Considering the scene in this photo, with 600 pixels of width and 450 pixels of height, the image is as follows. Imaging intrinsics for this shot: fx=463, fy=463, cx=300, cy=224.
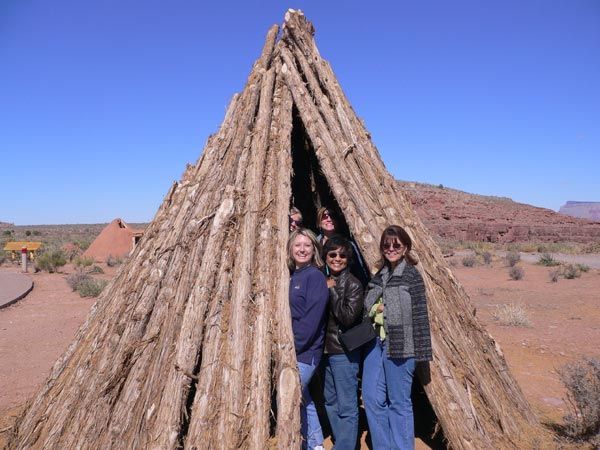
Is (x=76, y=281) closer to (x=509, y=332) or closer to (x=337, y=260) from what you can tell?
(x=509, y=332)

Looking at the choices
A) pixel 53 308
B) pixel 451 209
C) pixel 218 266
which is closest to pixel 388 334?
pixel 218 266

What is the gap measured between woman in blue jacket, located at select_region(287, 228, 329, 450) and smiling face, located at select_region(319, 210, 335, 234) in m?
0.75

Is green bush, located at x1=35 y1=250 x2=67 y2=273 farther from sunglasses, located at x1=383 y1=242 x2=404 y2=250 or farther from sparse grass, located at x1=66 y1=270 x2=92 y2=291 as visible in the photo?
sunglasses, located at x1=383 y1=242 x2=404 y2=250

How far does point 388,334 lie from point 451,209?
1439 inches

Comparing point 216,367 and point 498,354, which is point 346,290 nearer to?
point 216,367

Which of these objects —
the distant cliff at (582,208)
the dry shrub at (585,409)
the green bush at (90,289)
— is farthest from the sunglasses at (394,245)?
the distant cliff at (582,208)

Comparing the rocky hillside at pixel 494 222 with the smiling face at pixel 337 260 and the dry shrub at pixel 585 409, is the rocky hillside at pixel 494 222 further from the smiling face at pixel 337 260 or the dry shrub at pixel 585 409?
the smiling face at pixel 337 260

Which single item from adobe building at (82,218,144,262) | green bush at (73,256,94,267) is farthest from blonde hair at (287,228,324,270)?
adobe building at (82,218,144,262)

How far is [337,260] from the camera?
124 inches

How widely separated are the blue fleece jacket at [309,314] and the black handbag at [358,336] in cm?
18

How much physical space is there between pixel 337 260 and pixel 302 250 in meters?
0.26

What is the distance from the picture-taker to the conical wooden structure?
2714 mm

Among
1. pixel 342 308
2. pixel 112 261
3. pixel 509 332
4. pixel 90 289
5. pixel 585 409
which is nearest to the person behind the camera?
pixel 342 308

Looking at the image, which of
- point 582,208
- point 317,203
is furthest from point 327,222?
point 582,208
